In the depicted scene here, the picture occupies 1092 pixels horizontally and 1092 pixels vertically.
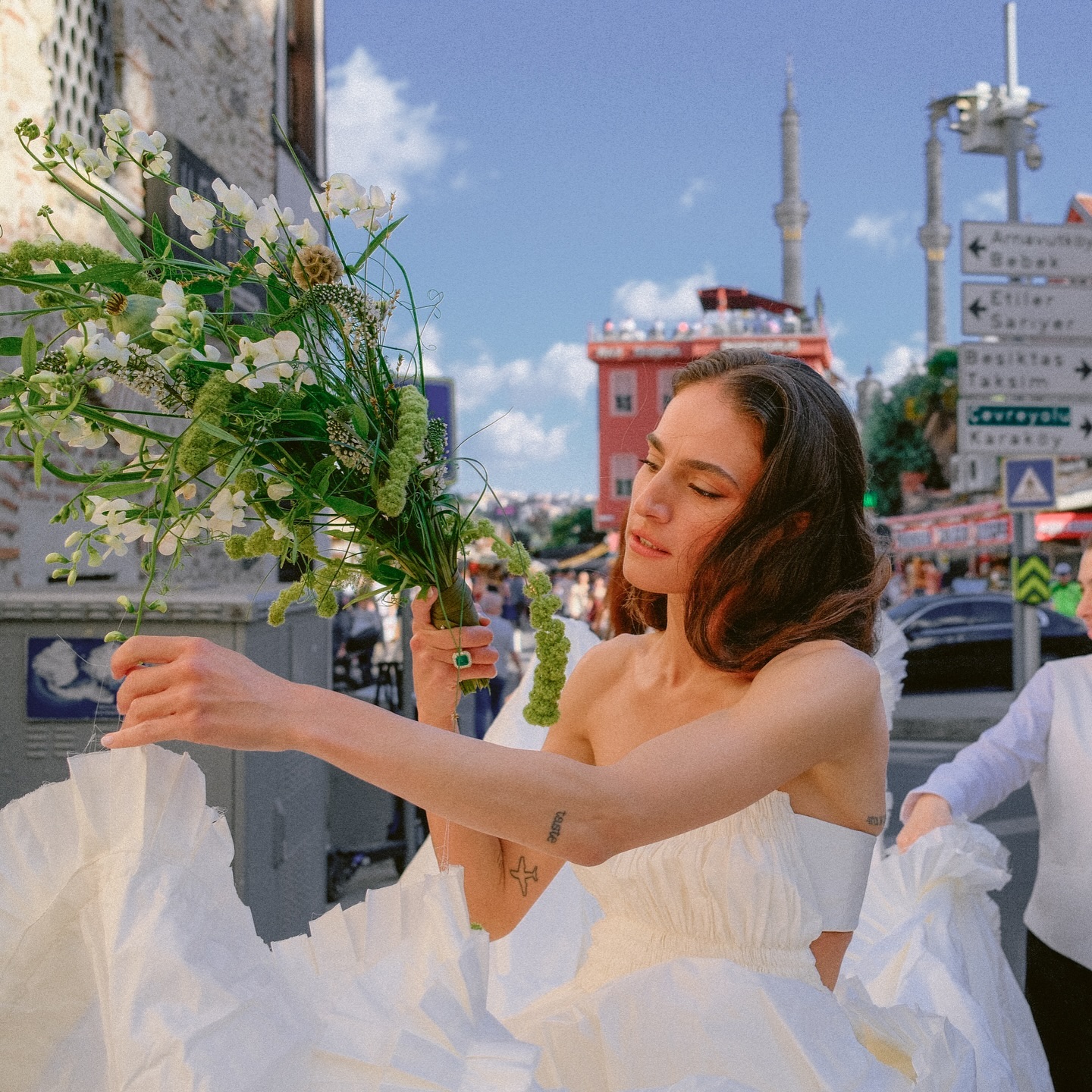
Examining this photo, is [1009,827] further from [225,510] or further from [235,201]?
[235,201]

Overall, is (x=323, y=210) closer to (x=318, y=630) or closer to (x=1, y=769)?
(x=1, y=769)

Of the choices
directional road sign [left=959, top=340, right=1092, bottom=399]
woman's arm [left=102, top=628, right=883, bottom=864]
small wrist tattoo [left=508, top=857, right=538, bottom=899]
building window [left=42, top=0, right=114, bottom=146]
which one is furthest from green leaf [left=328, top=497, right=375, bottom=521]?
directional road sign [left=959, top=340, right=1092, bottom=399]

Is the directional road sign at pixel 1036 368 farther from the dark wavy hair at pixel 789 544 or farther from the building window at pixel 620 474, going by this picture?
the building window at pixel 620 474

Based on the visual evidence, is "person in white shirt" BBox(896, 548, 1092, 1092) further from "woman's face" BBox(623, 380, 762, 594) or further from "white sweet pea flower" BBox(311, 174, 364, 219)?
"white sweet pea flower" BBox(311, 174, 364, 219)

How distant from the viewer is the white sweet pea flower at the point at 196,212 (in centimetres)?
146

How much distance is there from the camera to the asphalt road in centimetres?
539

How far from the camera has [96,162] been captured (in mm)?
1423

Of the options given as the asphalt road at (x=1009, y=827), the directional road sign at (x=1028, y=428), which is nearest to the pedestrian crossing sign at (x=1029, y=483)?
the directional road sign at (x=1028, y=428)

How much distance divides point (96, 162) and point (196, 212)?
133 mm

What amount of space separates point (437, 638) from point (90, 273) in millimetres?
771

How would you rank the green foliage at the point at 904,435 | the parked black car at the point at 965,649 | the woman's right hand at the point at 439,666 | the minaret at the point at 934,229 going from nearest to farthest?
the woman's right hand at the point at 439,666
the parked black car at the point at 965,649
the green foliage at the point at 904,435
the minaret at the point at 934,229

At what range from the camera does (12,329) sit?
448cm

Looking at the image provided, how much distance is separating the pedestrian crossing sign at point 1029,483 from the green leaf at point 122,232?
9834 millimetres

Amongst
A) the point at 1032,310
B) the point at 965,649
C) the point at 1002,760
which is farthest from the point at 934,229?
the point at 1002,760
